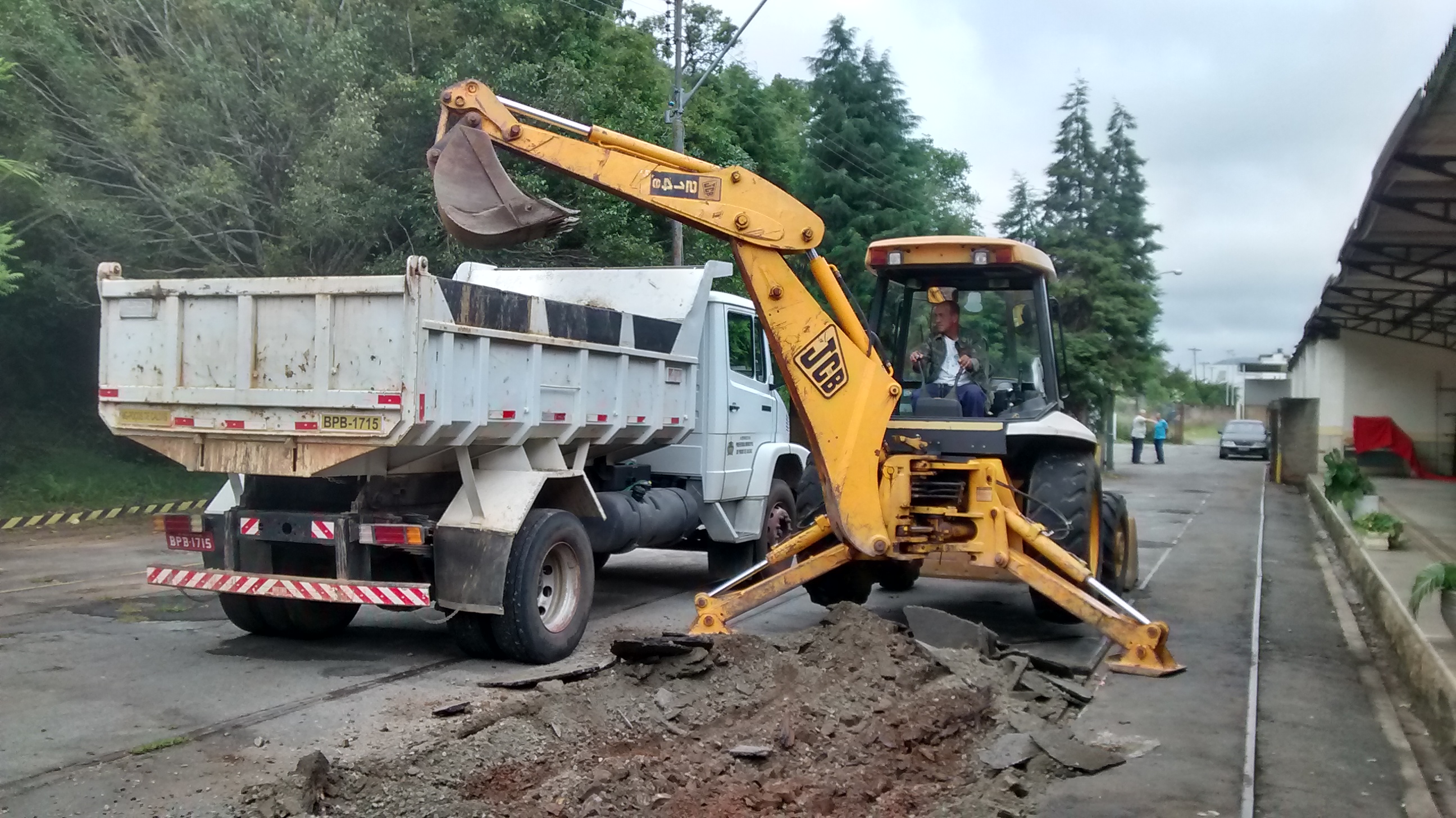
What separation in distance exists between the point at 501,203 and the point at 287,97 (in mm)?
10009

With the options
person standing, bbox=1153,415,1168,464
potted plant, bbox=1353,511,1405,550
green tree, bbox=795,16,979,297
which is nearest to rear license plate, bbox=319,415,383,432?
potted plant, bbox=1353,511,1405,550

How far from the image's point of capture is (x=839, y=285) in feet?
26.7

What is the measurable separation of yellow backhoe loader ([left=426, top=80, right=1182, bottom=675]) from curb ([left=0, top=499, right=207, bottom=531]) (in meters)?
9.95

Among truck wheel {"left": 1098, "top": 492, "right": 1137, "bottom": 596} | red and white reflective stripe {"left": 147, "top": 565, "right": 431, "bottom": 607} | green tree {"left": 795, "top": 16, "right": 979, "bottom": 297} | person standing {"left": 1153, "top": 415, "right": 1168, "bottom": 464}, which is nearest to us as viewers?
red and white reflective stripe {"left": 147, "top": 565, "right": 431, "bottom": 607}

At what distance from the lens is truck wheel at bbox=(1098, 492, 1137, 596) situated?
10141 mm

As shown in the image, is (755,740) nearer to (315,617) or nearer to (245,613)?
(315,617)

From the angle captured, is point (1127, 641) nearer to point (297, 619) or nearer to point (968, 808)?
point (968, 808)

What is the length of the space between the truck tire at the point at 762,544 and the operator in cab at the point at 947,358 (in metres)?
2.29

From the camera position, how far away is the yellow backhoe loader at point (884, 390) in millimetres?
7844

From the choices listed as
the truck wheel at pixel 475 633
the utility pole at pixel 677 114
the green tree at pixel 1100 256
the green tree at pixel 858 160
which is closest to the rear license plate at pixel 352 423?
the truck wheel at pixel 475 633

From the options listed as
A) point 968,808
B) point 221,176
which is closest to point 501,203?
point 968,808

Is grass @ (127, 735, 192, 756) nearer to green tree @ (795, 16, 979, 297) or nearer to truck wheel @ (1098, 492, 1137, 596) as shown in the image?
truck wheel @ (1098, 492, 1137, 596)

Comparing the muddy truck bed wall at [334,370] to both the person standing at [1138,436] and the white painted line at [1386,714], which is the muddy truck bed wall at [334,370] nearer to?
the white painted line at [1386,714]

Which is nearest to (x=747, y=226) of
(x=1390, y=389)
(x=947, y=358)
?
(x=947, y=358)
